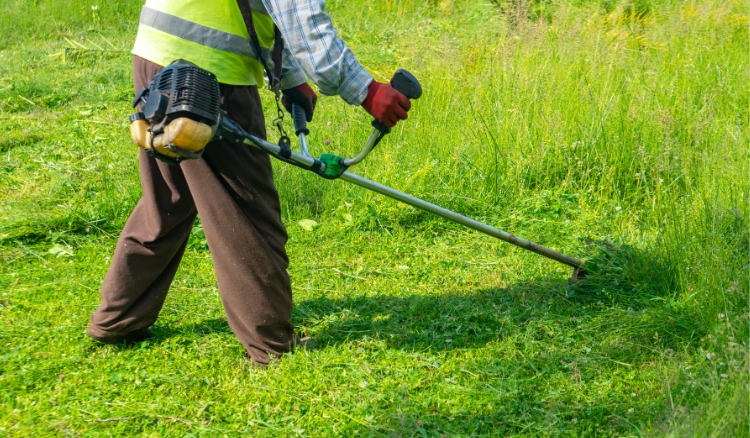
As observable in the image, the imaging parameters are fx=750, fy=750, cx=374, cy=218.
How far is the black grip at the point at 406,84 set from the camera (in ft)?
9.05

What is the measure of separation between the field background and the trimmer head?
0.10m

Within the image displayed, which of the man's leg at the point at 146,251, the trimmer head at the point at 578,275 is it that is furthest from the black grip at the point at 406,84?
the trimmer head at the point at 578,275

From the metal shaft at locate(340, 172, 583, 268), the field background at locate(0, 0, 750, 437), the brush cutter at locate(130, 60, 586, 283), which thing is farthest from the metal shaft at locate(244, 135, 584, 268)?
→ the field background at locate(0, 0, 750, 437)

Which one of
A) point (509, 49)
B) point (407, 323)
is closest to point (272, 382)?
point (407, 323)

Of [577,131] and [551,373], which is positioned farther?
[577,131]

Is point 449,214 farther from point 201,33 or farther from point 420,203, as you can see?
point 201,33

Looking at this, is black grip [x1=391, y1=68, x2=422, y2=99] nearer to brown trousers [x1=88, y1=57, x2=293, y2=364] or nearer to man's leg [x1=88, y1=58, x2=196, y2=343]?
brown trousers [x1=88, y1=57, x2=293, y2=364]

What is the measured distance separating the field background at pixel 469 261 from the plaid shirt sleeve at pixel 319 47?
116 cm

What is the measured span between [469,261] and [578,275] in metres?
0.64

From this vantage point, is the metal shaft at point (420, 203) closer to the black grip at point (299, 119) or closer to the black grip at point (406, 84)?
→ the black grip at point (299, 119)

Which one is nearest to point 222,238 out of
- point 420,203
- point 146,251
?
point 146,251

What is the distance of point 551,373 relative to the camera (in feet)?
10.1

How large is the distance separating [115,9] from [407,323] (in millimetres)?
7067

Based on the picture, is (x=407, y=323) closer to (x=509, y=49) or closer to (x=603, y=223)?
(x=603, y=223)
